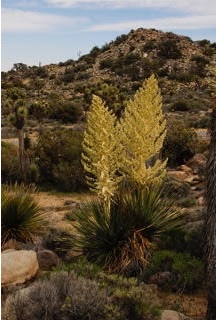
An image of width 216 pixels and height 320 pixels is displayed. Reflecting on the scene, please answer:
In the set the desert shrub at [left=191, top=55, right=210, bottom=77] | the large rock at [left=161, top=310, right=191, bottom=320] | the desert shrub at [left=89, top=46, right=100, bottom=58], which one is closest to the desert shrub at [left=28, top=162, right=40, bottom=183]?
the large rock at [left=161, top=310, right=191, bottom=320]

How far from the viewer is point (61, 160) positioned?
15742 mm

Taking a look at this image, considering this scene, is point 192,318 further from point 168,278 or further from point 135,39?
point 135,39

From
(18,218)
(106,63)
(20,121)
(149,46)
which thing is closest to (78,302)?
(18,218)

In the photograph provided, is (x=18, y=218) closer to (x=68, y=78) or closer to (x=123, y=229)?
(x=123, y=229)

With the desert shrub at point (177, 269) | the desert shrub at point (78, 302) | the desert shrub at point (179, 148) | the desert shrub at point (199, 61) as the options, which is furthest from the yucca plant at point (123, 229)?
the desert shrub at point (199, 61)

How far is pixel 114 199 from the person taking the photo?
7.00 metres

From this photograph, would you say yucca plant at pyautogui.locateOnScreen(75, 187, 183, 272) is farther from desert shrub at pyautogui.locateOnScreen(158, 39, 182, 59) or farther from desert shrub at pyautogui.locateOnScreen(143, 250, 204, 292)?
desert shrub at pyautogui.locateOnScreen(158, 39, 182, 59)

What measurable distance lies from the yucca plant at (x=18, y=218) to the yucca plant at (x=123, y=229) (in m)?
1.63

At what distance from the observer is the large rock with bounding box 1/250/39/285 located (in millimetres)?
6441

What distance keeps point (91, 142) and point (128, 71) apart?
47304 millimetres

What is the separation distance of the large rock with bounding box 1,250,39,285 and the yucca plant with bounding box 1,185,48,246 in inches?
60.6

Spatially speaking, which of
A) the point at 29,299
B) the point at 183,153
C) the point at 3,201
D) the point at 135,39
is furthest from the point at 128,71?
the point at 29,299

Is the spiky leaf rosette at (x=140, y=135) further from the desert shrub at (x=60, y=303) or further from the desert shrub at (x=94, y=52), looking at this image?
the desert shrub at (x=94, y=52)

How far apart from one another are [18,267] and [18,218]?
1.99 metres
